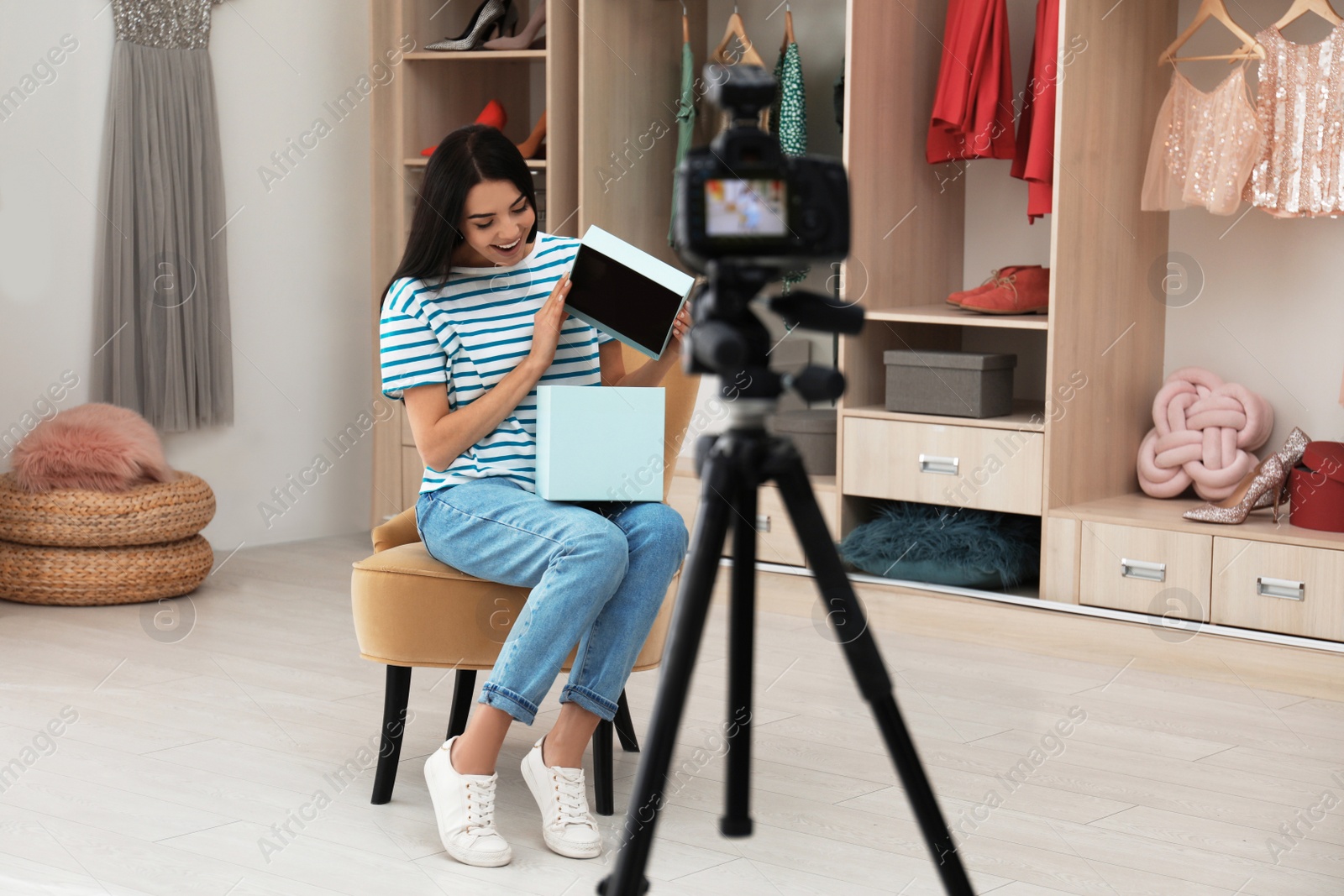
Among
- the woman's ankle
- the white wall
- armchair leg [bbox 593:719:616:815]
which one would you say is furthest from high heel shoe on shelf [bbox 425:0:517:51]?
the woman's ankle

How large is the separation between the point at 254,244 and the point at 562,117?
0.98 m

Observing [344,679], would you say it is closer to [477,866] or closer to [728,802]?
[477,866]

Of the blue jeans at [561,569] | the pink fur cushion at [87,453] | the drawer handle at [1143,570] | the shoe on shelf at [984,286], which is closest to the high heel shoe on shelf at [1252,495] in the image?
the drawer handle at [1143,570]

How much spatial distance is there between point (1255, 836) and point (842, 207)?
1.38 metres

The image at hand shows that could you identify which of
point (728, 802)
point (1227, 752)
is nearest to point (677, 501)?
point (1227, 752)

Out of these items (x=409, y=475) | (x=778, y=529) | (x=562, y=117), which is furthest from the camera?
(x=409, y=475)

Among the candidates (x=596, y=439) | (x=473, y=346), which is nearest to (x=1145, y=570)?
(x=596, y=439)

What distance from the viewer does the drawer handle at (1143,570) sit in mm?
2924

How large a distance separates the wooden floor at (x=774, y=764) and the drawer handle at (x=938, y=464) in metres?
0.30

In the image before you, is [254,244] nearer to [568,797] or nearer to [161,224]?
[161,224]

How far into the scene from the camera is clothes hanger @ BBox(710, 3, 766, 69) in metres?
3.61

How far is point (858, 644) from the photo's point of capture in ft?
3.63

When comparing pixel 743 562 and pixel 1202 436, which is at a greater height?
pixel 743 562

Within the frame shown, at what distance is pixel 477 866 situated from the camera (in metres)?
1.85
